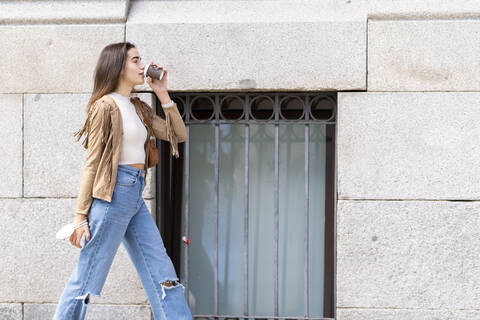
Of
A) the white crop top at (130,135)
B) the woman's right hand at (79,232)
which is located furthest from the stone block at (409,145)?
the woman's right hand at (79,232)

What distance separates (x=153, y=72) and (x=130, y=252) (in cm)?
109

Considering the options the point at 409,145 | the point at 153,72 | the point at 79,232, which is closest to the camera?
the point at 79,232

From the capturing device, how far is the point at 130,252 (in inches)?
145

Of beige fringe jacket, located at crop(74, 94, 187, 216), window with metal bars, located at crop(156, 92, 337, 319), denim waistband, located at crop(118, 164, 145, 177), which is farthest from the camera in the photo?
window with metal bars, located at crop(156, 92, 337, 319)

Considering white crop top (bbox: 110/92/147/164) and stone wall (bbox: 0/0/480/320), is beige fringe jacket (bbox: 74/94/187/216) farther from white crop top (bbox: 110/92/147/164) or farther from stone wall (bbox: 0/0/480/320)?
stone wall (bbox: 0/0/480/320)

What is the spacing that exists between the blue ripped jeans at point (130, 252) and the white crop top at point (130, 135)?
0.07 meters

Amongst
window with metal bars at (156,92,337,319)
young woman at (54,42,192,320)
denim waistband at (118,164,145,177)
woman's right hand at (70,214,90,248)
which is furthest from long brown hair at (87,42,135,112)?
window with metal bars at (156,92,337,319)

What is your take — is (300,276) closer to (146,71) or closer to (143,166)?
(143,166)

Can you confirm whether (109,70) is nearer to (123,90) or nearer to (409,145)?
(123,90)

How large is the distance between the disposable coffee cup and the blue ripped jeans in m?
0.57

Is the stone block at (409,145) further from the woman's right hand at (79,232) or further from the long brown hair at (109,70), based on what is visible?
the woman's right hand at (79,232)

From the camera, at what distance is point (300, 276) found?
15.9ft

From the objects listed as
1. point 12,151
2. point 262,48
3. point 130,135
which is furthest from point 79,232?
point 262,48

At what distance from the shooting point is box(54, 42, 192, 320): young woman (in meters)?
3.40
